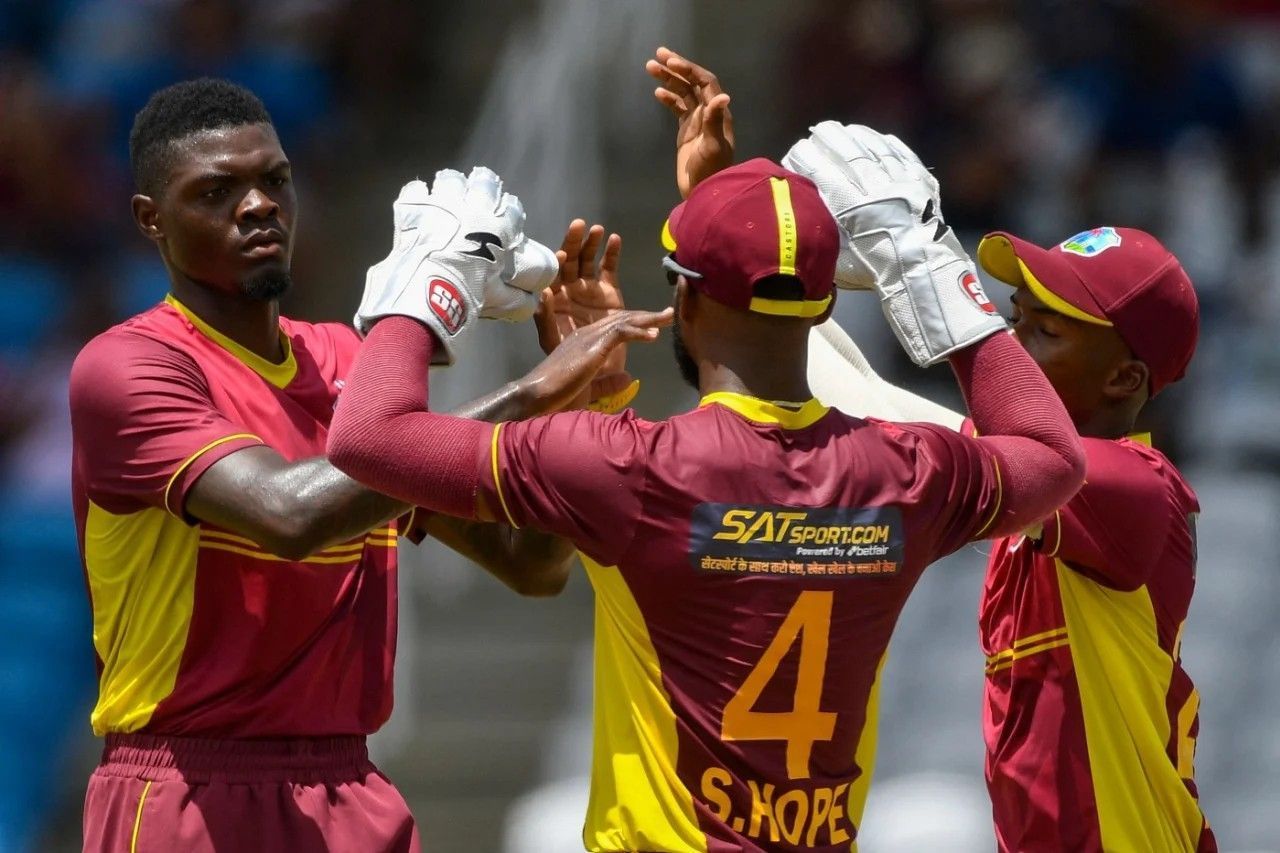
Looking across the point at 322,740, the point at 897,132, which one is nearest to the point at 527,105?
the point at 897,132

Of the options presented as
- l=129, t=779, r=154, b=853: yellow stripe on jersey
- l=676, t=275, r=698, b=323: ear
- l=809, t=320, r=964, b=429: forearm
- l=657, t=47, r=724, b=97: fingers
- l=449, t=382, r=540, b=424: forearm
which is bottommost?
l=129, t=779, r=154, b=853: yellow stripe on jersey

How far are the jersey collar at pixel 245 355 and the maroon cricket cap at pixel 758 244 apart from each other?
→ 42.4 inches

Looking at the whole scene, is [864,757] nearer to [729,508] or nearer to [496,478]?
[729,508]

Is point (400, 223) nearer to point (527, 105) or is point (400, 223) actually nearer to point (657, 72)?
point (657, 72)

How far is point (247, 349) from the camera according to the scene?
4.39 m

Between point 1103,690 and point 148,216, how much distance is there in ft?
7.20

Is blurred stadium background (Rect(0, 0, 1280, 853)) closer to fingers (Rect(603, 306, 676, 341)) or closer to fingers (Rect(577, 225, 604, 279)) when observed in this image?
fingers (Rect(577, 225, 604, 279))

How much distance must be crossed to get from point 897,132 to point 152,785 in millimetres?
6597

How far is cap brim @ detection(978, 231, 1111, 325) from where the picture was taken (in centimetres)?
438

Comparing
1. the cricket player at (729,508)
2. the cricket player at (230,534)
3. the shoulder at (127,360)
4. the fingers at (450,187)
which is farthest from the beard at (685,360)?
the shoulder at (127,360)

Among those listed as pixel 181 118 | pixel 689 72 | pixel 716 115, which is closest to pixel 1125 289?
pixel 716 115

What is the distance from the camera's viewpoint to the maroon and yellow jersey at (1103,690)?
14.0 feet

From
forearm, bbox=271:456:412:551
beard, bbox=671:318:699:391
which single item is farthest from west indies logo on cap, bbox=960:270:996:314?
forearm, bbox=271:456:412:551

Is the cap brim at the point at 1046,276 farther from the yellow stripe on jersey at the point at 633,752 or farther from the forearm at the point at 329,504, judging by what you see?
the forearm at the point at 329,504
